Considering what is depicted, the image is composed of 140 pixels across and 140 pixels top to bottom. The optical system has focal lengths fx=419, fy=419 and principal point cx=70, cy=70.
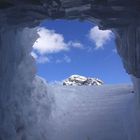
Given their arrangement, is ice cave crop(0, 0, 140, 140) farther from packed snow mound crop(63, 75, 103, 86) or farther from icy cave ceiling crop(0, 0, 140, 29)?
packed snow mound crop(63, 75, 103, 86)

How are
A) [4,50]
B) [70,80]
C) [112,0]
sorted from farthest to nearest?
[70,80], [4,50], [112,0]

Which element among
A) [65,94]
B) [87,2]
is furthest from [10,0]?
[65,94]

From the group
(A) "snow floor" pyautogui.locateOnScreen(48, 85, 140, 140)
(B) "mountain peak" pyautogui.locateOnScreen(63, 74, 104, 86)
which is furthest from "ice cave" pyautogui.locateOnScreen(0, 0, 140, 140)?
(B) "mountain peak" pyautogui.locateOnScreen(63, 74, 104, 86)

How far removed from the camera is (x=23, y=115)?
52.1ft

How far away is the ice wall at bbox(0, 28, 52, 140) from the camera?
13867 mm

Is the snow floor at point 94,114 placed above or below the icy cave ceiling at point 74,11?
below

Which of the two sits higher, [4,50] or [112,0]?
Answer: [112,0]

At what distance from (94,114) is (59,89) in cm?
385

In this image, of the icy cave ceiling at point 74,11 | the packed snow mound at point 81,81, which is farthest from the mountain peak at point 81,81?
the icy cave ceiling at point 74,11

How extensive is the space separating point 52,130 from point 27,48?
140 inches

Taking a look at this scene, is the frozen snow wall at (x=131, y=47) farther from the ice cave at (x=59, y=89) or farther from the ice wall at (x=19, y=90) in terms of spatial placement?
the ice wall at (x=19, y=90)

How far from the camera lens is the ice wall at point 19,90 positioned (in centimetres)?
1387

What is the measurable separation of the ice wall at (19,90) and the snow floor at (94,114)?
0.98 m

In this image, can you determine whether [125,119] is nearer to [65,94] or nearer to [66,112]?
[66,112]
